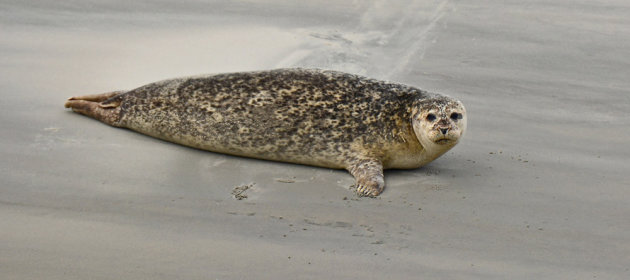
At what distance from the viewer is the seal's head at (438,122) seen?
5.83 m

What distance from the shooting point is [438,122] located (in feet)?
19.3

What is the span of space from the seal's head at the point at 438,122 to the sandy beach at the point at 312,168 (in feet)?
0.84

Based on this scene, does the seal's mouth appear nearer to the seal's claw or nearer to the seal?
the seal

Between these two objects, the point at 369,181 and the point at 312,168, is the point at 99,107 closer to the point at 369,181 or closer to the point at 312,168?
the point at 312,168

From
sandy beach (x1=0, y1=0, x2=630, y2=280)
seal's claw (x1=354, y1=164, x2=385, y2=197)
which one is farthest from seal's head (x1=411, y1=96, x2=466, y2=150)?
seal's claw (x1=354, y1=164, x2=385, y2=197)

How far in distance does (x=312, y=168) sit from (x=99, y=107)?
1712mm

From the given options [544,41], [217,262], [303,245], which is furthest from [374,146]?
[544,41]

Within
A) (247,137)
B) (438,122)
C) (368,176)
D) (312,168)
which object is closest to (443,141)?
(438,122)

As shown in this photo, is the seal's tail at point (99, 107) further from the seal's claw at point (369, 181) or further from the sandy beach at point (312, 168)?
the seal's claw at point (369, 181)

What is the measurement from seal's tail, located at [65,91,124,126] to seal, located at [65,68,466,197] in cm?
5

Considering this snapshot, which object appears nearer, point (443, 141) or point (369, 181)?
point (369, 181)

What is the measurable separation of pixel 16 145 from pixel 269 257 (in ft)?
7.20

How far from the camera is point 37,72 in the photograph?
753 centimetres

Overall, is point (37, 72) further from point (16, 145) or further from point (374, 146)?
point (374, 146)
